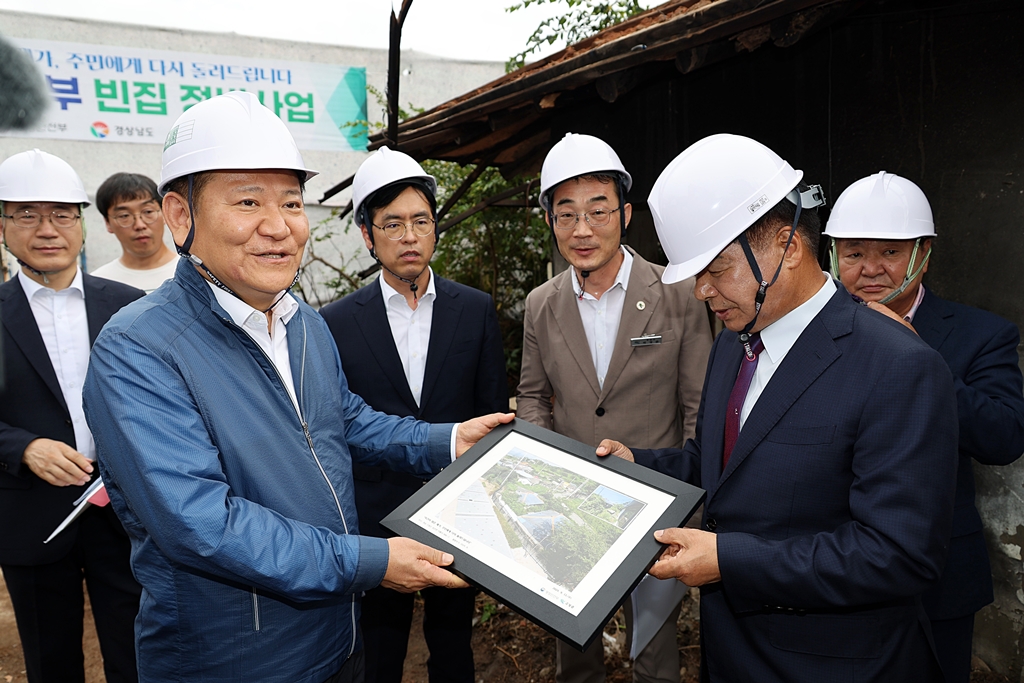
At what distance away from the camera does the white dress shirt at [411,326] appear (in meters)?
3.42

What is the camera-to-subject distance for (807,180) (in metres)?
4.15

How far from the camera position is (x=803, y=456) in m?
1.85

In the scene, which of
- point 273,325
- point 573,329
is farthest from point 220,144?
point 573,329

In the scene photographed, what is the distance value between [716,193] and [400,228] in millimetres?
1875

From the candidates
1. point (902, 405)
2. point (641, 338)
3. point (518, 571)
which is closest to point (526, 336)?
point (641, 338)

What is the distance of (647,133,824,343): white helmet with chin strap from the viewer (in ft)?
6.22

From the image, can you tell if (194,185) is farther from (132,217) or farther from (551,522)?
(132,217)

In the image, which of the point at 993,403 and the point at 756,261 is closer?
the point at 756,261

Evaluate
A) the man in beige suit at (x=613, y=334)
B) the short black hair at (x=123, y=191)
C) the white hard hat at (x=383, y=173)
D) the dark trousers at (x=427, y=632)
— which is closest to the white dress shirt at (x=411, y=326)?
the white hard hat at (x=383, y=173)

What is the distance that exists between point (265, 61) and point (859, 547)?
13.0 metres

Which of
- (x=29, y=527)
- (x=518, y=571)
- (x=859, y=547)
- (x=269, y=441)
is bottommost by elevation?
(x=29, y=527)

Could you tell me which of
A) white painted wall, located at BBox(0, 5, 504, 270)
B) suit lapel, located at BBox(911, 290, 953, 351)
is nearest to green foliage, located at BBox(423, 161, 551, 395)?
white painted wall, located at BBox(0, 5, 504, 270)

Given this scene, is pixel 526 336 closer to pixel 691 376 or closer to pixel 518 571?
pixel 691 376

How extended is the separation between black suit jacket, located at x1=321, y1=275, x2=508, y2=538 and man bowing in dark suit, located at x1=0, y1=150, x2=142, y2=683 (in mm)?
1301
